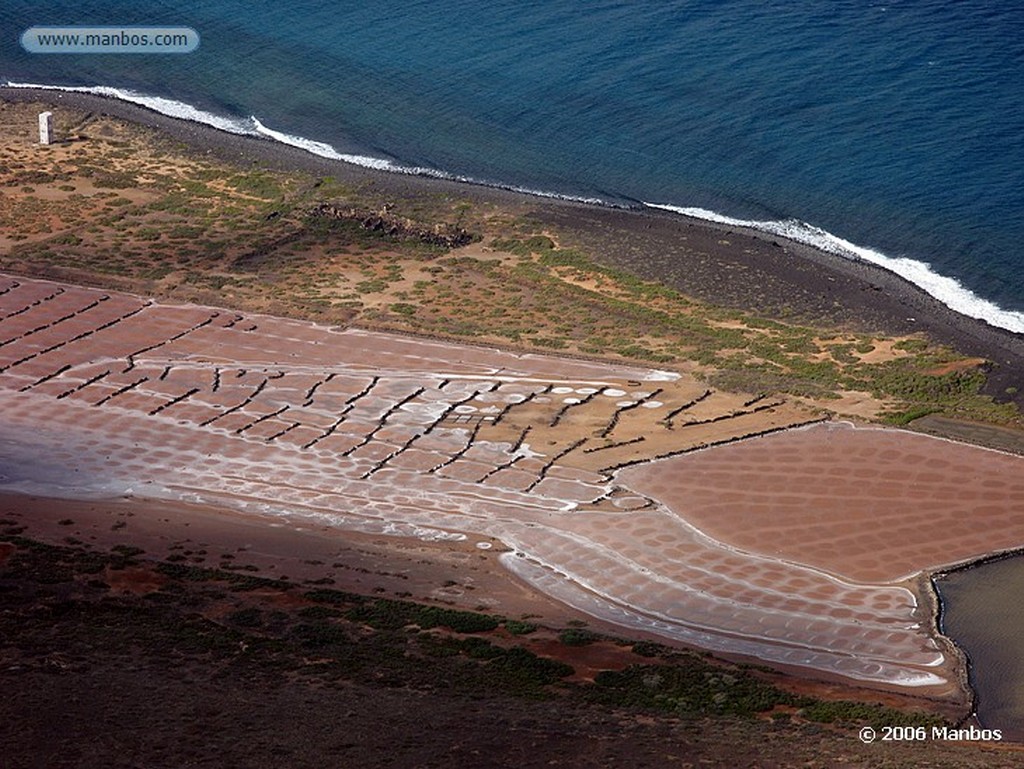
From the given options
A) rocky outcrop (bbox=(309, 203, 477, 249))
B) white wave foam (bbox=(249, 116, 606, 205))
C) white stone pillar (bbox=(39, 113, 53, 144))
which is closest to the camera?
rocky outcrop (bbox=(309, 203, 477, 249))

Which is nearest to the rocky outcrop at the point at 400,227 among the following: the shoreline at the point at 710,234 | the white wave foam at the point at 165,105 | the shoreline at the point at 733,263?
the shoreline at the point at 733,263

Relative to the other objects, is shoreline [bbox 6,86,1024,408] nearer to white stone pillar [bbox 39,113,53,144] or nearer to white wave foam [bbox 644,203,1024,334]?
white wave foam [bbox 644,203,1024,334]

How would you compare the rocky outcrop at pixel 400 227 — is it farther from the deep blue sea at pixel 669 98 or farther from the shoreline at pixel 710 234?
the deep blue sea at pixel 669 98

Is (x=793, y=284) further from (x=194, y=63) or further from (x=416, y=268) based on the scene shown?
(x=194, y=63)

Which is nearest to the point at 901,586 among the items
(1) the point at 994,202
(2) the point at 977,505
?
(2) the point at 977,505

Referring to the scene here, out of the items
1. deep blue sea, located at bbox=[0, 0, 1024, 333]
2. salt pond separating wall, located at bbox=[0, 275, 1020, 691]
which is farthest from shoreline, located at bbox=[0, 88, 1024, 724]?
salt pond separating wall, located at bbox=[0, 275, 1020, 691]

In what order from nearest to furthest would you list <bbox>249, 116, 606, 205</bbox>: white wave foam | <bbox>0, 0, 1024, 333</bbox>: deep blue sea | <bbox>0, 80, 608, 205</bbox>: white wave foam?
<bbox>0, 0, 1024, 333</bbox>: deep blue sea
<bbox>249, 116, 606, 205</bbox>: white wave foam
<bbox>0, 80, 608, 205</bbox>: white wave foam

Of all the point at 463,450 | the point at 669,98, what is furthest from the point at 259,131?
the point at 463,450

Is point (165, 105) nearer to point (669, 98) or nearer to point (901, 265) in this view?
point (669, 98)
